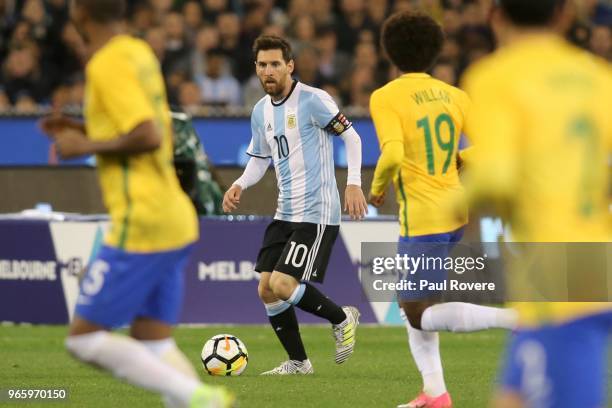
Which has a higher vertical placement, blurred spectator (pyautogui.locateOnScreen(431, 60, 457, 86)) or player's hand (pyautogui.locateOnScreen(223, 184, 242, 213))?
player's hand (pyautogui.locateOnScreen(223, 184, 242, 213))

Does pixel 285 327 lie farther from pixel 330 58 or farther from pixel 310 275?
pixel 330 58

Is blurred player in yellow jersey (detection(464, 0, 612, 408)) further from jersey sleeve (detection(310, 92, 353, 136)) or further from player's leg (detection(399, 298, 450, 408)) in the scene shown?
jersey sleeve (detection(310, 92, 353, 136))

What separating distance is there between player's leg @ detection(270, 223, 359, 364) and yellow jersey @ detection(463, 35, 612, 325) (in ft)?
16.2

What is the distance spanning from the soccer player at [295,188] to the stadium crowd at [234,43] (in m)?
6.31

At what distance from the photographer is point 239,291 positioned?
1247cm

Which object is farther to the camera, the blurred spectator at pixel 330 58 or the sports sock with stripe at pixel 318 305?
the blurred spectator at pixel 330 58

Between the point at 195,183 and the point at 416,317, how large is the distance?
20.2ft

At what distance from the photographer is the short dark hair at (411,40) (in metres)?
7.42

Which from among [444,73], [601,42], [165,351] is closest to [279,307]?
[165,351]

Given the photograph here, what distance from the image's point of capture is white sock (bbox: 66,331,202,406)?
529cm

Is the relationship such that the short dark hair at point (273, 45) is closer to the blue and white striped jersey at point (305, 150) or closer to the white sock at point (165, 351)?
the blue and white striped jersey at point (305, 150)

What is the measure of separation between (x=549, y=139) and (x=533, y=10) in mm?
393

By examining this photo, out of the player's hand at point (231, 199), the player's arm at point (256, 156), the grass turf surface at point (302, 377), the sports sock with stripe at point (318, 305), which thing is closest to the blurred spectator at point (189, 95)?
the grass turf surface at point (302, 377)

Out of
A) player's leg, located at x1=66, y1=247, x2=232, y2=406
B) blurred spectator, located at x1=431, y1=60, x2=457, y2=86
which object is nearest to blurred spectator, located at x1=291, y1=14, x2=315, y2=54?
blurred spectator, located at x1=431, y1=60, x2=457, y2=86
